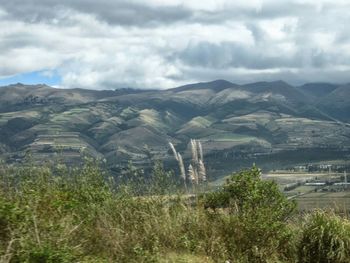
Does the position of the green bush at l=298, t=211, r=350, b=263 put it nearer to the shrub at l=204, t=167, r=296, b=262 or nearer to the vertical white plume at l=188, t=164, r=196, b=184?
the shrub at l=204, t=167, r=296, b=262

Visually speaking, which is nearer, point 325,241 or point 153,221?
point 153,221

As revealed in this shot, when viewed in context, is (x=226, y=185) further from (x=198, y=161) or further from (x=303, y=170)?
(x=303, y=170)

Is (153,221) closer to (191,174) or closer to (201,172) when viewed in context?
(191,174)

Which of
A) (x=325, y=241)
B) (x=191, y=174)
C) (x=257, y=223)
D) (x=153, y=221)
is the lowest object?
(x=325, y=241)

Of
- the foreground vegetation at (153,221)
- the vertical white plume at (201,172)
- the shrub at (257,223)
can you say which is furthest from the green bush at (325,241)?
the vertical white plume at (201,172)

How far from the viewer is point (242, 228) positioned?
31.8 ft

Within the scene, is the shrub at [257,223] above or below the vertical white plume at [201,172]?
below

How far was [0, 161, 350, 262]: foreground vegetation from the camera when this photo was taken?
7.54 meters

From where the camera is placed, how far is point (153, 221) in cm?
934

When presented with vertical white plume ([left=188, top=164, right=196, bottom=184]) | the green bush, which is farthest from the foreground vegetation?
vertical white plume ([left=188, top=164, right=196, bottom=184])

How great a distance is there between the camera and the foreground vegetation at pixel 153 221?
7.54m

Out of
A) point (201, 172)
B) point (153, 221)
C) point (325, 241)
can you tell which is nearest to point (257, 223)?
point (325, 241)

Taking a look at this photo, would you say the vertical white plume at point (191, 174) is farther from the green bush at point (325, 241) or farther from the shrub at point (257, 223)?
the green bush at point (325, 241)

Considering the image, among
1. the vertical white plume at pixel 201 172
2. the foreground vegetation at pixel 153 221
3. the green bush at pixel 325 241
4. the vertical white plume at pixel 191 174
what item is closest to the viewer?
the foreground vegetation at pixel 153 221
